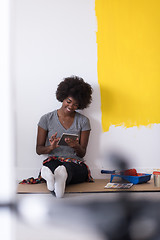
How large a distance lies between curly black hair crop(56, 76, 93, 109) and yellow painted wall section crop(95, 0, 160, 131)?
215 mm

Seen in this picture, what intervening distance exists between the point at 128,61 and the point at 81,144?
787mm

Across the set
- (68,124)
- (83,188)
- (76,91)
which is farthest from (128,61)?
(83,188)

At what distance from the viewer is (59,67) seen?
235 centimetres

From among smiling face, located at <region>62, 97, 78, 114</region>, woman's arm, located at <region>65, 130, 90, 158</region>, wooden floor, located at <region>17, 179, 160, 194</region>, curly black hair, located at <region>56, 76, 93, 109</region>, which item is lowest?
wooden floor, located at <region>17, 179, 160, 194</region>

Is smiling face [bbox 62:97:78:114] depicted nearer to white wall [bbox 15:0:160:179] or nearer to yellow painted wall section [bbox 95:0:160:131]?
white wall [bbox 15:0:160:179]

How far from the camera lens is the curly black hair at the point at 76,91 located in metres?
2.14

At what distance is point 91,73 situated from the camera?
7.74 feet

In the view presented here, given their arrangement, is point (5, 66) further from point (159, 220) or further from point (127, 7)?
point (127, 7)

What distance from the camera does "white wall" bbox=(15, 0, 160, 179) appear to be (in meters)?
2.32

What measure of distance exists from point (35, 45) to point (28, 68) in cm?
19

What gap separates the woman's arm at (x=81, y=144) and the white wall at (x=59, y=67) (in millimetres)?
167

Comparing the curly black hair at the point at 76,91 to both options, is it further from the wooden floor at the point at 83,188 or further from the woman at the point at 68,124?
the wooden floor at the point at 83,188

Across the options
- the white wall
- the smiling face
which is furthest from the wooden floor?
the smiling face

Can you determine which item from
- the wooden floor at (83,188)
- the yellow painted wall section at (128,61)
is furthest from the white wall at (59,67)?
the wooden floor at (83,188)
